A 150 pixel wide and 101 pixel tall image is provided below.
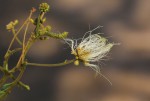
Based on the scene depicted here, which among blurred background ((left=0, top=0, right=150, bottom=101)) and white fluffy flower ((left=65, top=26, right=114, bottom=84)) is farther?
blurred background ((left=0, top=0, right=150, bottom=101))

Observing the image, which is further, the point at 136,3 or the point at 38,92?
the point at 136,3

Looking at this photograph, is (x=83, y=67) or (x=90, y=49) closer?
(x=90, y=49)

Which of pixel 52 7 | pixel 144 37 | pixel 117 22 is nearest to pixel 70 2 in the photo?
pixel 52 7

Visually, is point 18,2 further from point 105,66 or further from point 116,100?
point 116,100

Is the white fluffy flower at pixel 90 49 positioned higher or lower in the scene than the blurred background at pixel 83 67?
lower

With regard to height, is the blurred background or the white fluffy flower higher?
the blurred background

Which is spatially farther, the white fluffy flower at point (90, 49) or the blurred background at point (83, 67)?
the blurred background at point (83, 67)

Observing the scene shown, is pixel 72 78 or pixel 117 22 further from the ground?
pixel 117 22

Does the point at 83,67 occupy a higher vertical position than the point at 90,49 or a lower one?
higher
